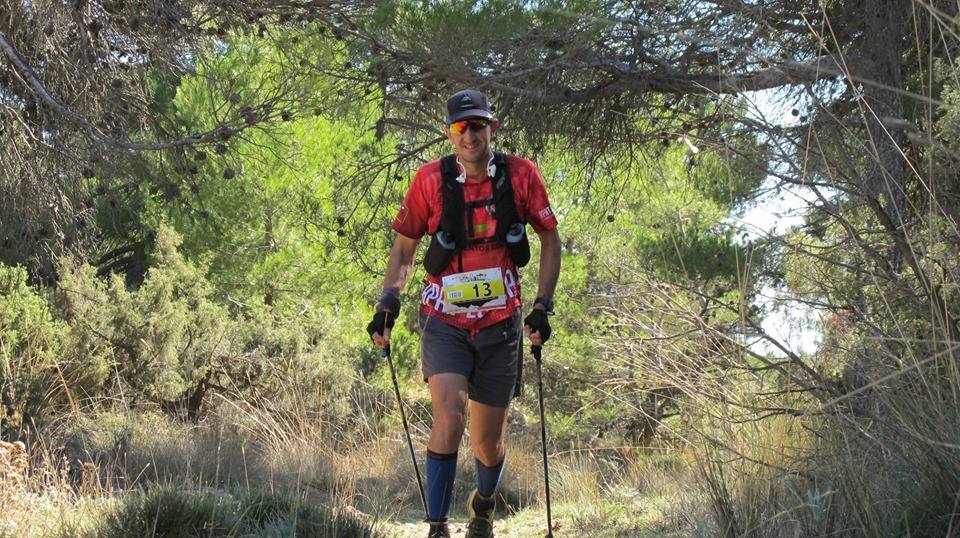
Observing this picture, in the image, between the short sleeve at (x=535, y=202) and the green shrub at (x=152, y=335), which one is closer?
the short sleeve at (x=535, y=202)

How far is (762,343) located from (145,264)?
17.8 metres

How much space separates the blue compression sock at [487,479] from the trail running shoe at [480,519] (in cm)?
3

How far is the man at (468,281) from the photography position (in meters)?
5.34

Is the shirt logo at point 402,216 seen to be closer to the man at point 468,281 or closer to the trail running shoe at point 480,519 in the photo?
the man at point 468,281

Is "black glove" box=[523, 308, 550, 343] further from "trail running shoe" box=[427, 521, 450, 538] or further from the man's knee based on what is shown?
"trail running shoe" box=[427, 521, 450, 538]

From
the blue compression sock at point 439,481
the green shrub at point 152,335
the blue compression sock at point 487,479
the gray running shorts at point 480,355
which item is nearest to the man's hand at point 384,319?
the gray running shorts at point 480,355

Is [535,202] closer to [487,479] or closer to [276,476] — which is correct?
[487,479]

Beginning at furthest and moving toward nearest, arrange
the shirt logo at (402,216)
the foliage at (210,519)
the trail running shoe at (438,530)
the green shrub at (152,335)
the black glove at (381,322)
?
the green shrub at (152,335), the shirt logo at (402,216), the black glove at (381,322), the trail running shoe at (438,530), the foliage at (210,519)

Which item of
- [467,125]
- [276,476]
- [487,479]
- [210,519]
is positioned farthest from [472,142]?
[276,476]

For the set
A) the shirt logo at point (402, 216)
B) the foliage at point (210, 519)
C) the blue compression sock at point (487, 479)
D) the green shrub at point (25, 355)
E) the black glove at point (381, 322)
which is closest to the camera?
the foliage at point (210, 519)

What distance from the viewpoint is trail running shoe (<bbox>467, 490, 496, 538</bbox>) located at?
5594mm

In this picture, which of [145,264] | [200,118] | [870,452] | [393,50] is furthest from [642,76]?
[145,264]

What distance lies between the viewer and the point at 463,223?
17.6 ft

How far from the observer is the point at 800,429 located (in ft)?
16.6
